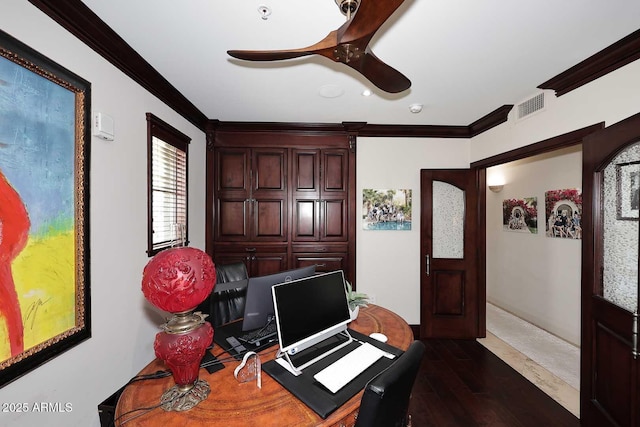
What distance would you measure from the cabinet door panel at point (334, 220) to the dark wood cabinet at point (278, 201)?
1 cm

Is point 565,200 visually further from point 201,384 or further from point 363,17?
point 201,384

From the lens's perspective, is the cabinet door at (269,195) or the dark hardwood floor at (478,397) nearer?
the dark hardwood floor at (478,397)

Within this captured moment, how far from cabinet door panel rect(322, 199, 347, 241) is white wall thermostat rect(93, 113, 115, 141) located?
7.58ft

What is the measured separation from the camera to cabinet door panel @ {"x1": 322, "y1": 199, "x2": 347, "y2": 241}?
3.49 m

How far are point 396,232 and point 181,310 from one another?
2960 millimetres

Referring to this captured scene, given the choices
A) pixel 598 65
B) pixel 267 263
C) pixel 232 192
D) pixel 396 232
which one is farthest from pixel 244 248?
pixel 598 65

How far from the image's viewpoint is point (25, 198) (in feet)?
3.93

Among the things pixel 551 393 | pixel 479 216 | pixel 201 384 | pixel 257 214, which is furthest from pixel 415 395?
pixel 257 214

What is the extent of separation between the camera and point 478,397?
92.1 inches

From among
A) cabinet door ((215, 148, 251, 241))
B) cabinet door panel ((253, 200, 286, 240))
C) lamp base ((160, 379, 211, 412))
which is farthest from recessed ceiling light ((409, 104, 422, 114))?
lamp base ((160, 379, 211, 412))

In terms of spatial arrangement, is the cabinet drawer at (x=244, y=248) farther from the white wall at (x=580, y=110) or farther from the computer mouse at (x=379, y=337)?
the white wall at (x=580, y=110)

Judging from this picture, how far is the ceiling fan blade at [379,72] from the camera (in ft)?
4.44

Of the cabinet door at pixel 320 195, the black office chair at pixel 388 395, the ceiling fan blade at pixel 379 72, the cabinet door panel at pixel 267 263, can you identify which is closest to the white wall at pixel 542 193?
the ceiling fan blade at pixel 379 72

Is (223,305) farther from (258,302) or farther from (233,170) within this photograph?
(233,170)
